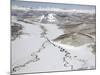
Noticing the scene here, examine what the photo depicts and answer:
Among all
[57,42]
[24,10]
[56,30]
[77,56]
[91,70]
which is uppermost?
[24,10]

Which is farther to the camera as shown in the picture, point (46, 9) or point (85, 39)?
point (85, 39)

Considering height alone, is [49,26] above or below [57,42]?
above

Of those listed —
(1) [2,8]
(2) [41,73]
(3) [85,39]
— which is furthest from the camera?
(3) [85,39]

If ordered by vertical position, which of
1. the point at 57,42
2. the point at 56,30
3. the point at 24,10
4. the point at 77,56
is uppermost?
the point at 24,10

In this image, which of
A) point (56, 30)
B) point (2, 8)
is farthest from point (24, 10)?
point (56, 30)

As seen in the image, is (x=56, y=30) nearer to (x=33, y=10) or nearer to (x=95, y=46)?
(x=33, y=10)

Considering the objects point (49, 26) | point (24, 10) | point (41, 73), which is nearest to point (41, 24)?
point (49, 26)

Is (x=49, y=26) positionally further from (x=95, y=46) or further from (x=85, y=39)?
(x=95, y=46)

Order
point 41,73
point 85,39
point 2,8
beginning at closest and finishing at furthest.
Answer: point 2,8 < point 41,73 < point 85,39

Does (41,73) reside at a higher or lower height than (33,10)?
lower
